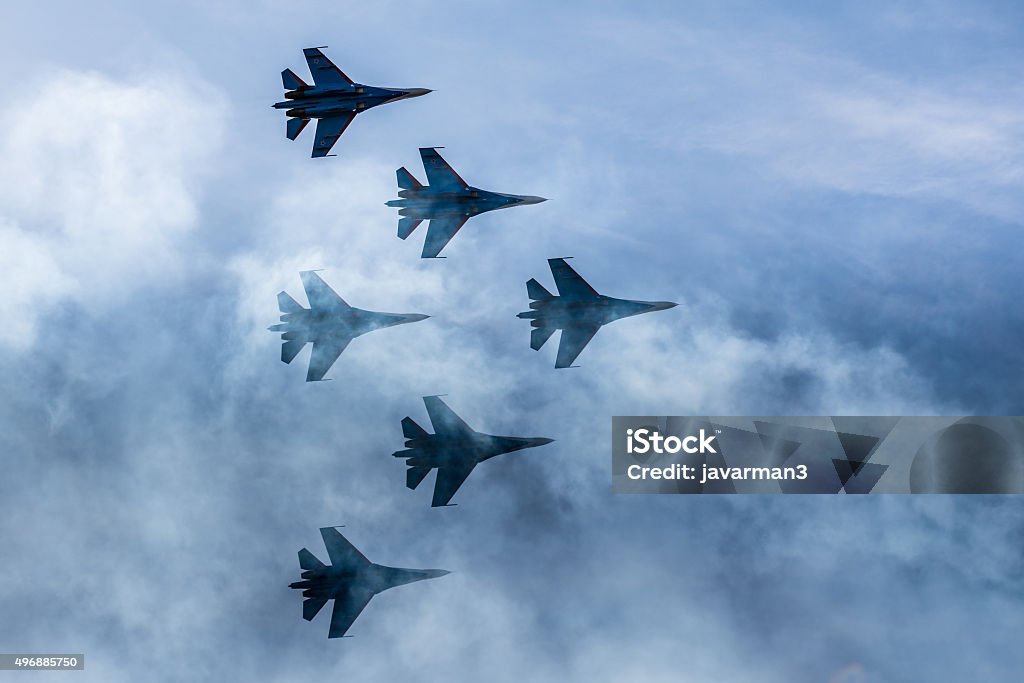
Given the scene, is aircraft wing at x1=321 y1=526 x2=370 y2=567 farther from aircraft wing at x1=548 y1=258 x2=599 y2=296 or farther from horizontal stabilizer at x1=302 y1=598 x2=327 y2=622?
aircraft wing at x1=548 y1=258 x2=599 y2=296

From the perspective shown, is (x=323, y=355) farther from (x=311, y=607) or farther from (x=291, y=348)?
(x=311, y=607)

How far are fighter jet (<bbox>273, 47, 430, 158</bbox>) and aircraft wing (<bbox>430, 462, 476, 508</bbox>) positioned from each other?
40723 millimetres

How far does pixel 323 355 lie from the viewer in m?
148

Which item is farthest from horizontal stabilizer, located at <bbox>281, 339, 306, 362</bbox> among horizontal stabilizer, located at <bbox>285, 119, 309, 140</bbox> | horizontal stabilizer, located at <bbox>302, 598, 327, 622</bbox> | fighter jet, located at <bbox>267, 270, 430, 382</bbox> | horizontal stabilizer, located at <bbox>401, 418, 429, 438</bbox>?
horizontal stabilizer, located at <bbox>302, 598, 327, 622</bbox>

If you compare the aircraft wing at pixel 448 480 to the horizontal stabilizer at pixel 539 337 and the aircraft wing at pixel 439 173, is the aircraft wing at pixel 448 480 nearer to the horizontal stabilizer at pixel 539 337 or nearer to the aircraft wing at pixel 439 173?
the horizontal stabilizer at pixel 539 337

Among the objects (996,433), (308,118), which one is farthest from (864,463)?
(308,118)

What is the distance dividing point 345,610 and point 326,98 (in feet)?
200

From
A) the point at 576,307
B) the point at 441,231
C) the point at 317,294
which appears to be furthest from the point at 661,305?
the point at 317,294

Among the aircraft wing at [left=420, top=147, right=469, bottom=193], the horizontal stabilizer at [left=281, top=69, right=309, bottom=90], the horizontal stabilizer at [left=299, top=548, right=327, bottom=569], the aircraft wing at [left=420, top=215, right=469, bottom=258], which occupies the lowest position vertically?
the horizontal stabilizer at [left=299, top=548, right=327, bottom=569]

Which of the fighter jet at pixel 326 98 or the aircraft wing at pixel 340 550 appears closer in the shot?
the fighter jet at pixel 326 98

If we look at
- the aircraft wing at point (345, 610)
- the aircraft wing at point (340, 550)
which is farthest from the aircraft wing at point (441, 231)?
the aircraft wing at point (345, 610)

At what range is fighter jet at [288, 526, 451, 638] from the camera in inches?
5615

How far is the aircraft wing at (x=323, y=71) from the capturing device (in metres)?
136

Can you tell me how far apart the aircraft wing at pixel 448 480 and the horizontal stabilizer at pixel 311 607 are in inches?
694
